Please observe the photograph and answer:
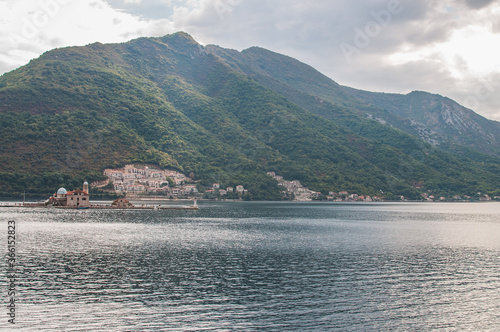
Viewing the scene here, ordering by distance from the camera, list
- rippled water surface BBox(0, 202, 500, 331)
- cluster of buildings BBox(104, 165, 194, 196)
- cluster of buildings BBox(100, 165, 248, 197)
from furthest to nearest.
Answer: cluster of buildings BBox(104, 165, 194, 196)
cluster of buildings BBox(100, 165, 248, 197)
rippled water surface BBox(0, 202, 500, 331)

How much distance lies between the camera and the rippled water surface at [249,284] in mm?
27953

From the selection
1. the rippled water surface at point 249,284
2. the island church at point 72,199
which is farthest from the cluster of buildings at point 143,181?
the rippled water surface at point 249,284

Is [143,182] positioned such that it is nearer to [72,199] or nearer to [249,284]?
[72,199]

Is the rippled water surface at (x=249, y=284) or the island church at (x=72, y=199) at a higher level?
the island church at (x=72, y=199)

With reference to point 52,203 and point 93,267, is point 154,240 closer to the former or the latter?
point 93,267

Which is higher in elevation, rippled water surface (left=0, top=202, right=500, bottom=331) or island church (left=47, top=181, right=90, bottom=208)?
island church (left=47, top=181, right=90, bottom=208)

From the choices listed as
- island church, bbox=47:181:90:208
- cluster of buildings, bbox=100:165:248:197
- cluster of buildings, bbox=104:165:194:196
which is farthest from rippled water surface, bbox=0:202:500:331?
cluster of buildings, bbox=104:165:194:196

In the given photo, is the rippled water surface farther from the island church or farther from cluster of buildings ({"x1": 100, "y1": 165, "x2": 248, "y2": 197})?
cluster of buildings ({"x1": 100, "y1": 165, "x2": 248, "y2": 197})

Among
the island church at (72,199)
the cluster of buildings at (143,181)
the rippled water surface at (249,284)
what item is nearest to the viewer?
the rippled water surface at (249,284)

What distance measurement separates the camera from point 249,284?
37.3m

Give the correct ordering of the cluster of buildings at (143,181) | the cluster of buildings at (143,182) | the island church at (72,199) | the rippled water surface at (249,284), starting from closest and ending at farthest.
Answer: the rippled water surface at (249,284) → the island church at (72,199) → the cluster of buildings at (143,182) → the cluster of buildings at (143,181)

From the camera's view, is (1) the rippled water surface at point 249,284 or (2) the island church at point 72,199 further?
(2) the island church at point 72,199

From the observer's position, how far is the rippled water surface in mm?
27953

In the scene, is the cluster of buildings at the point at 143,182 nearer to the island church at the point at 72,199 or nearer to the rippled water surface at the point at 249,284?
the island church at the point at 72,199
